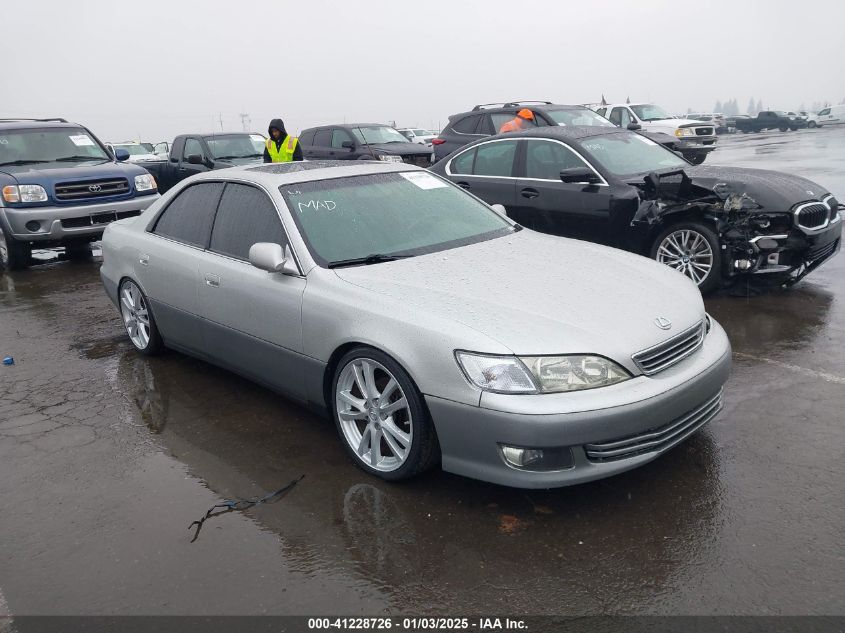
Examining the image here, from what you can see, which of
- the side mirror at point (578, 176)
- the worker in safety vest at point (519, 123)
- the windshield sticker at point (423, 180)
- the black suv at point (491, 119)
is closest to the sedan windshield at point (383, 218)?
the windshield sticker at point (423, 180)

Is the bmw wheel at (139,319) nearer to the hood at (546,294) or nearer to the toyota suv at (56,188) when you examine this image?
the hood at (546,294)

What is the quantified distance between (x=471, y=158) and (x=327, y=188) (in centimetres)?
423

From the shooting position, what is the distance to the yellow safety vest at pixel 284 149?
33.1ft

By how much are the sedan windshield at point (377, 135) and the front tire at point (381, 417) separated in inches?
526

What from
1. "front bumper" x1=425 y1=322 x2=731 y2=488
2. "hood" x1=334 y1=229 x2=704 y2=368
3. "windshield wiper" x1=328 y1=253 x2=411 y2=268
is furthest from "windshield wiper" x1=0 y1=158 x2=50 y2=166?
"front bumper" x1=425 y1=322 x2=731 y2=488

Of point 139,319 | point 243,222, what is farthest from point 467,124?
point 243,222

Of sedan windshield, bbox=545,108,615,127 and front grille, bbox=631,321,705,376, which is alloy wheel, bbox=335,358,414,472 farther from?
sedan windshield, bbox=545,108,615,127

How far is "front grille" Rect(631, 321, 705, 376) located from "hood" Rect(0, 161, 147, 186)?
8.66 m

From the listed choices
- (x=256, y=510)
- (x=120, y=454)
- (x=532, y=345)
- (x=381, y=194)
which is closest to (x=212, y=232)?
(x=381, y=194)

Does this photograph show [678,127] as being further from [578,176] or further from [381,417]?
[381,417]

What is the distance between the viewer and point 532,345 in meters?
3.17

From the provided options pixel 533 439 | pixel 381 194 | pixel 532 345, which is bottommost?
pixel 533 439

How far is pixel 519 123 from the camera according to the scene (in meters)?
10.7

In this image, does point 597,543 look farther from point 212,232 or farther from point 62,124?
point 62,124
